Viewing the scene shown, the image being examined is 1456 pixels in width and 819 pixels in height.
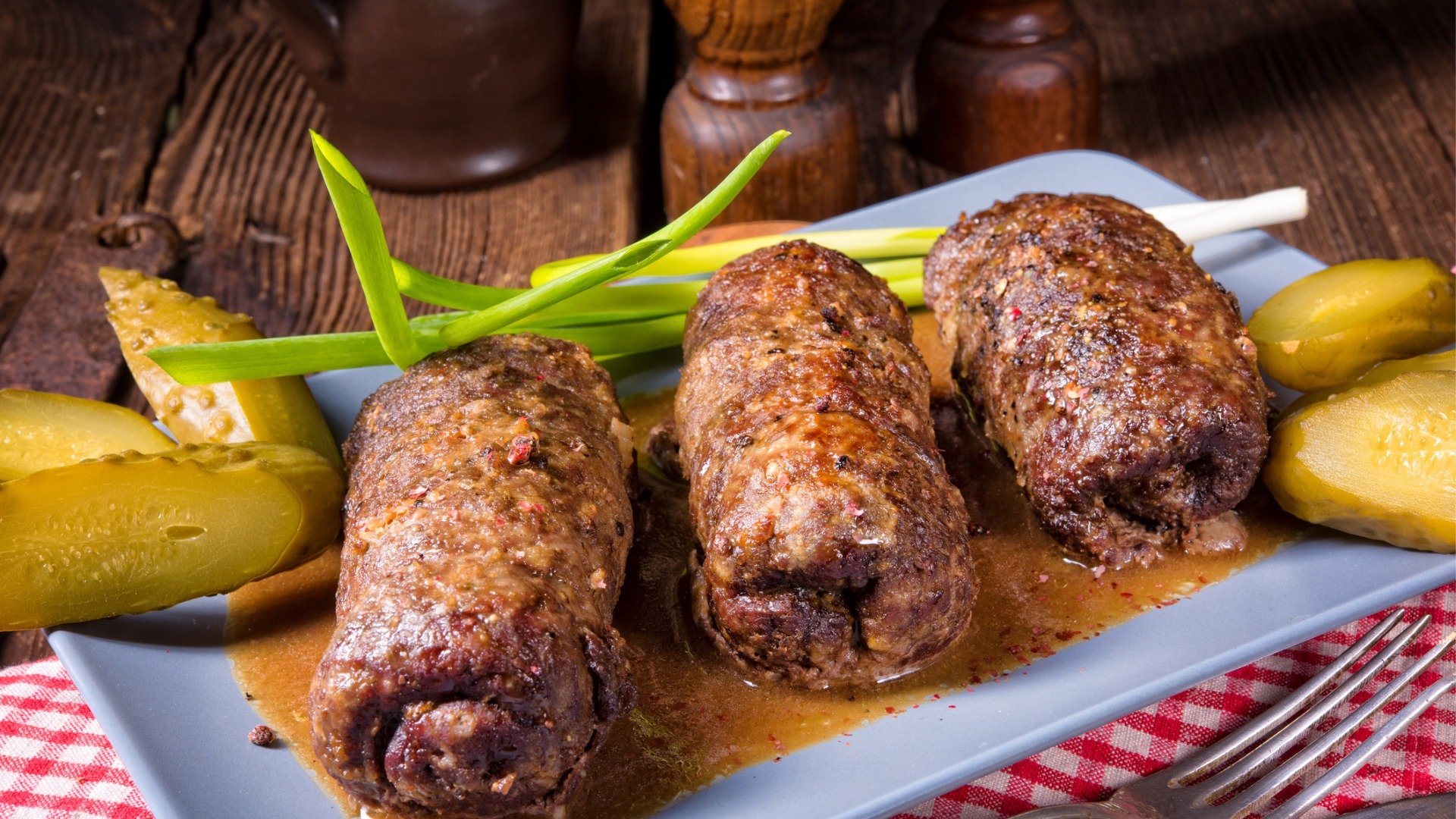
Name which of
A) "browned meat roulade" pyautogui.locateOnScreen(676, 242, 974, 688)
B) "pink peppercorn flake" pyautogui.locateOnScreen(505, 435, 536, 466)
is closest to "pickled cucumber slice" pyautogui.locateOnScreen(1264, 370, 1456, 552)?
"browned meat roulade" pyautogui.locateOnScreen(676, 242, 974, 688)

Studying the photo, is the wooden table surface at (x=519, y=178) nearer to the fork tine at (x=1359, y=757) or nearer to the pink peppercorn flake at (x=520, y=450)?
the pink peppercorn flake at (x=520, y=450)

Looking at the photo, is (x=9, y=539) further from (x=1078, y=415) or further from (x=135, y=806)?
(x=1078, y=415)

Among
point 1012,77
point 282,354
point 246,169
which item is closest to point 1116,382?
point 282,354

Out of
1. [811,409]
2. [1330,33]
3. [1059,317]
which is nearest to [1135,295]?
[1059,317]

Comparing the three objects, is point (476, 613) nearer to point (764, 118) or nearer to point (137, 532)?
point (137, 532)

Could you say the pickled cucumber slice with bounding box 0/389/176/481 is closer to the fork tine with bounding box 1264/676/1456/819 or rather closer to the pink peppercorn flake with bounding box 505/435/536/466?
the pink peppercorn flake with bounding box 505/435/536/466
